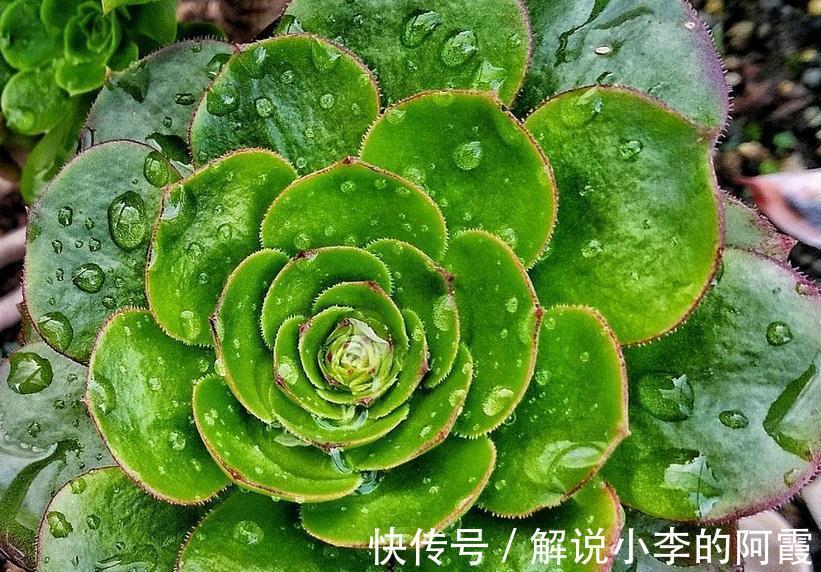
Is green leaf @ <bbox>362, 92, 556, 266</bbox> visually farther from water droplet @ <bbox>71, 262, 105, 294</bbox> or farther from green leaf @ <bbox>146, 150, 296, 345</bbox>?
water droplet @ <bbox>71, 262, 105, 294</bbox>

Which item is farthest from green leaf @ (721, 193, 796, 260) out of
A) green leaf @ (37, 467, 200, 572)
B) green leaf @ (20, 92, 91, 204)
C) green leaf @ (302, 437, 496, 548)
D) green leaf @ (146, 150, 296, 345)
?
green leaf @ (20, 92, 91, 204)

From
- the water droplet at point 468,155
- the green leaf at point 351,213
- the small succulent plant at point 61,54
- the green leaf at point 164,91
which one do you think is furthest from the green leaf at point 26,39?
the water droplet at point 468,155

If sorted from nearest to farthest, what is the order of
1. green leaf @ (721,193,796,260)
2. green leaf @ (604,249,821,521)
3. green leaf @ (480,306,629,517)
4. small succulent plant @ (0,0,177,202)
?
green leaf @ (480,306,629,517), green leaf @ (604,249,821,521), green leaf @ (721,193,796,260), small succulent plant @ (0,0,177,202)

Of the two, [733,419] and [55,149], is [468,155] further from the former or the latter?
[55,149]

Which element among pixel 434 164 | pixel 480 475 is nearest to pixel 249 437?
pixel 480 475

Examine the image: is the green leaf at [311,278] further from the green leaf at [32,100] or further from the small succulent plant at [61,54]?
the green leaf at [32,100]

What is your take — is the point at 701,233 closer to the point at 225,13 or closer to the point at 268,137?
the point at 268,137
